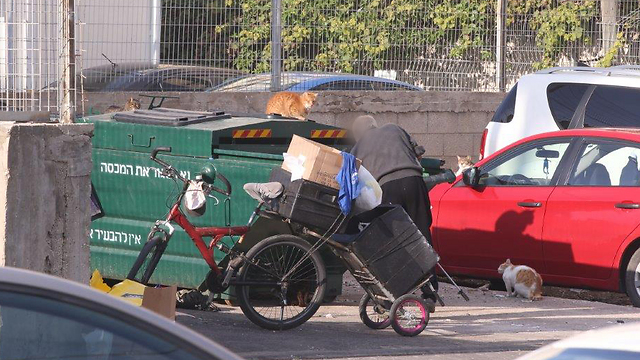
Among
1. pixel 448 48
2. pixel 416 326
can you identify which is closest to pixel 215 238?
pixel 416 326

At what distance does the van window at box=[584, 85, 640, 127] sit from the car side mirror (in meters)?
1.71

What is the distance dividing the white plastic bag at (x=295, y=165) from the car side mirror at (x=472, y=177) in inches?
113

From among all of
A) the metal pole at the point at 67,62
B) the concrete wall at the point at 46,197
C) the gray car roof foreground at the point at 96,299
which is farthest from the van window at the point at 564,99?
the gray car roof foreground at the point at 96,299

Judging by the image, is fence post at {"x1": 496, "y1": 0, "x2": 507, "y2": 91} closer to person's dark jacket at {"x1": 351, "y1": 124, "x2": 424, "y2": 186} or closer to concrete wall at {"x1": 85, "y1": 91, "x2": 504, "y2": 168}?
concrete wall at {"x1": 85, "y1": 91, "x2": 504, "y2": 168}

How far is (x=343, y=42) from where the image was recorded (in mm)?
13141

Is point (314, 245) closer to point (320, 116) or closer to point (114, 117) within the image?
point (114, 117)

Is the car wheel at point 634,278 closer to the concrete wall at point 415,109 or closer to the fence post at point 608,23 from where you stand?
the concrete wall at point 415,109

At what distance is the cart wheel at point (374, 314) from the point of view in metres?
7.79

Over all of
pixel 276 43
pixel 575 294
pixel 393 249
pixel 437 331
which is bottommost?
pixel 575 294

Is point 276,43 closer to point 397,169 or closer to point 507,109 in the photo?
point 507,109

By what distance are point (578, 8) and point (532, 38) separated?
759 mm

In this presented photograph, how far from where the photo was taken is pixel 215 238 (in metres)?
7.79

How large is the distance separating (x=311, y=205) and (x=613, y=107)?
479 cm

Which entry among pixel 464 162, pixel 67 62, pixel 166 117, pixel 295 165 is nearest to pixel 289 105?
pixel 166 117
